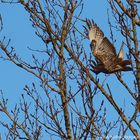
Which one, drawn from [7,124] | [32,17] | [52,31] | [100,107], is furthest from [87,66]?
[7,124]

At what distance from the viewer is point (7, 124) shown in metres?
7.30

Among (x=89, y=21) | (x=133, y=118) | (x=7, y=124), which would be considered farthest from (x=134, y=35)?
(x=7, y=124)

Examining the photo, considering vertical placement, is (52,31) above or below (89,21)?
above

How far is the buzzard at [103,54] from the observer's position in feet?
15.7

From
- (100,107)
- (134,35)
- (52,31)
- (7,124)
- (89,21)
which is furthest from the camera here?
(7,124)

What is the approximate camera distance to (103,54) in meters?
4.84

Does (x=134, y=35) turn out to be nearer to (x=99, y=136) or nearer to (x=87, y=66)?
(x=87, y=66)

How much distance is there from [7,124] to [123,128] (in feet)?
8.68

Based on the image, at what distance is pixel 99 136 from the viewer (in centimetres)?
523

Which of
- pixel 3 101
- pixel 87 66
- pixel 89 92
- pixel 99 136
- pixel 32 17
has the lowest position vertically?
pixel 99 136

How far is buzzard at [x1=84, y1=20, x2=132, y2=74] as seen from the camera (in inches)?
188

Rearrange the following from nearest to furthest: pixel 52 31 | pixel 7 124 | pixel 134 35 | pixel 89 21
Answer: pixel 89 21 < pixel 134 35 < pixel 52 31 < pixel 7 124

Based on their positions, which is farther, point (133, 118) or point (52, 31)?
point (52, 31)

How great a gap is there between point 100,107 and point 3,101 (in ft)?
7.37
